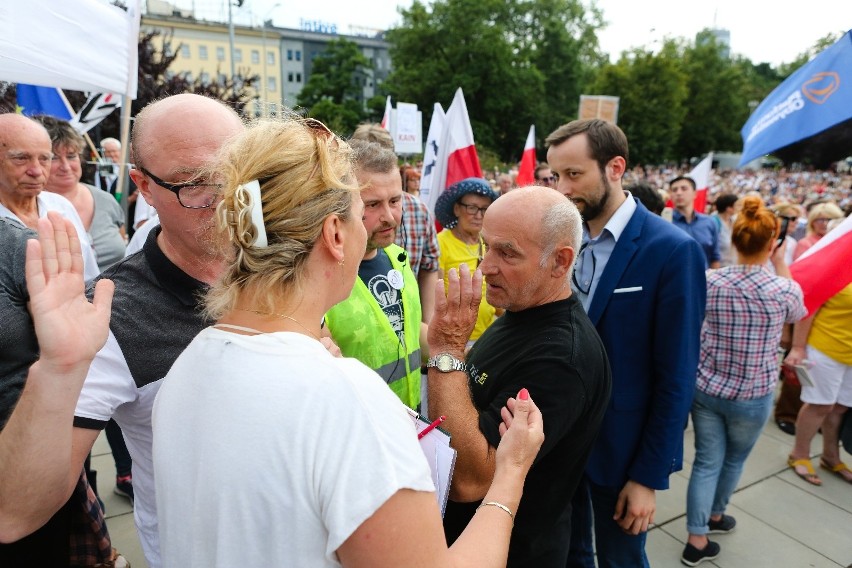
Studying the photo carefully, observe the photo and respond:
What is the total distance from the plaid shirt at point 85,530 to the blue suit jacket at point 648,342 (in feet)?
6.46

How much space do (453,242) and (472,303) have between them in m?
2.95

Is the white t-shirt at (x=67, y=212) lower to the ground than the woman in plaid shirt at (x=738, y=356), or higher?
higher

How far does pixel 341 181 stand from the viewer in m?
1.10

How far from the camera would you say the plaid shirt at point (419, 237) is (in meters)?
3.82

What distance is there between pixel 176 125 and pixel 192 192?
7.2 inches

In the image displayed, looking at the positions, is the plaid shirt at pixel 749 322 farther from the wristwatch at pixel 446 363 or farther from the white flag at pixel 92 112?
the white flag at pixel 92 112

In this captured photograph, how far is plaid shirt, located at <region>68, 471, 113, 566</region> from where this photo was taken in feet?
5.78

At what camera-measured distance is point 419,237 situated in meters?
3.90

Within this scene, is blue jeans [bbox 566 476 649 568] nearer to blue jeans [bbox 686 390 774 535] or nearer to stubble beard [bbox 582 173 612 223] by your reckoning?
blue jeans [bbox 686 390 774 535]

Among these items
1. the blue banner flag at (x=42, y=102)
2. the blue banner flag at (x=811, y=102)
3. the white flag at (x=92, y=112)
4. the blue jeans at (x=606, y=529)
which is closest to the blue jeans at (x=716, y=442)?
the blue jeans at (x=606, y=529)

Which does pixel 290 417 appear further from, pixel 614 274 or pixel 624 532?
pixel 624 532

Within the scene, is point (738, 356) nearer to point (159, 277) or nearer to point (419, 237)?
point (419, 237)

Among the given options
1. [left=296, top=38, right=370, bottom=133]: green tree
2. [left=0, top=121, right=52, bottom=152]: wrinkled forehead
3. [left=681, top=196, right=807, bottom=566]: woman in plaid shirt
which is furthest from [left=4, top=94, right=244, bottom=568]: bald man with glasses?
[left=296, top=38, right=370, bottom=133]: green tree

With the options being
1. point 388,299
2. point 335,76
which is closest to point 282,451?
point 388,299
